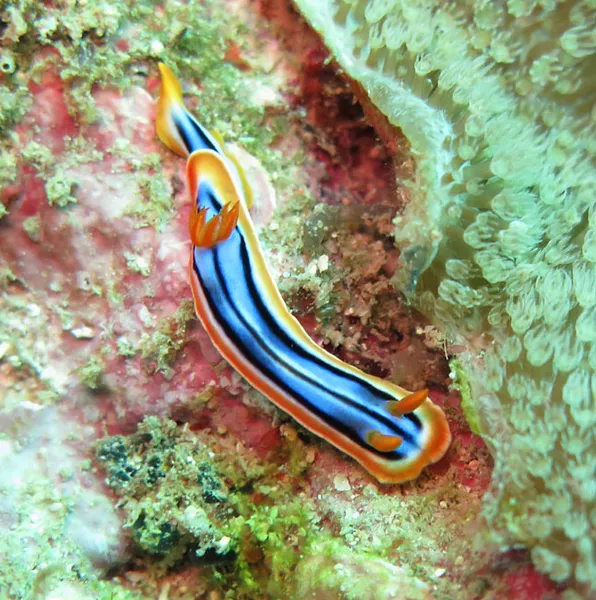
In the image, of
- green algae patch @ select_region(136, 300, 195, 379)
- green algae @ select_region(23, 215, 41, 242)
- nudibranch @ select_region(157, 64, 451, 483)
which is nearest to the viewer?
nudibranch @ select_region(157, 64, 451, 483)

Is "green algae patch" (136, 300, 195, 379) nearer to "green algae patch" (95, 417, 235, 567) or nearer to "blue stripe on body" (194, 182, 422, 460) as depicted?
"blue stripe on body" (194, 182, 422, 460)

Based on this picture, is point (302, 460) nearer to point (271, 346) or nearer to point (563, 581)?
point (271, 346)

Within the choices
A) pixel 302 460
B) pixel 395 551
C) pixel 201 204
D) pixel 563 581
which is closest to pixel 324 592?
pixel 395 551

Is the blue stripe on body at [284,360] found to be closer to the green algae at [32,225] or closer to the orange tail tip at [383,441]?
the orange tail tip at [383,441]

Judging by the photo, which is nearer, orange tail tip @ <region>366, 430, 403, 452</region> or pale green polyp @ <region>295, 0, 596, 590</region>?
pale green polyp @ <region>295, 0, 596, 590</region>

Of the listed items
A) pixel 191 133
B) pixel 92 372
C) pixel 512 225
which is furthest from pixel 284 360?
pixel 191 133

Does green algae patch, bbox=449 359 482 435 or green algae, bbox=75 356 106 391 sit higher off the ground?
green algae, bbox=75 356 106 391

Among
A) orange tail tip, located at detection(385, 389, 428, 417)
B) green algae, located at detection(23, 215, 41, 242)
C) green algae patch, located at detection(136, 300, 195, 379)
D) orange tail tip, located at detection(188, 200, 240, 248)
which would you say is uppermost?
green algae, located at detection(23, 215, 41, 242)

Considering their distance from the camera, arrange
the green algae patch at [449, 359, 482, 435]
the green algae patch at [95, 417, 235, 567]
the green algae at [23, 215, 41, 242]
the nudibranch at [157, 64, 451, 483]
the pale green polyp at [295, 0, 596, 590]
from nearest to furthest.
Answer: the pale green polyp at [295, 0, 596, 590] → the green algae patch at [449, 359, 482, 435] → the nudibranch at [157, 64, 451, 483] → the green algae patch at [95, 417, 235, 567] → the green algae at [23, 215, 41, 242]

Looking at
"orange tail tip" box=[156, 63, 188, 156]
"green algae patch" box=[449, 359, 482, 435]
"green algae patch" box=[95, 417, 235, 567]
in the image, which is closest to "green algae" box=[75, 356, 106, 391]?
"green algae patch" box=[95, 417, 235, 567]
